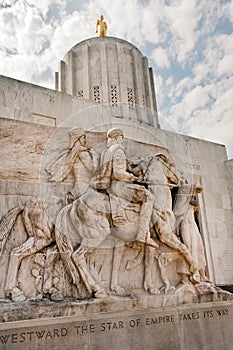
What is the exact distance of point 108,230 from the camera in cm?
625

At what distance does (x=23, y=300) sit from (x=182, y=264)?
10.4ft

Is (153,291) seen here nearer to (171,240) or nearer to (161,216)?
(171,240)

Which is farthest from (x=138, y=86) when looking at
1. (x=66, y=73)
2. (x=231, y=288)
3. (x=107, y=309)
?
→ (x=107, y=309)

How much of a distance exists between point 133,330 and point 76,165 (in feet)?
10.7

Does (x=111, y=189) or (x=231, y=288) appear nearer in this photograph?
(x=111, y=189)

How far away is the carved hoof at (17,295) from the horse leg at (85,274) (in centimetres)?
100

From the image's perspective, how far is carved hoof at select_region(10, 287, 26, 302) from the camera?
5.43 meters

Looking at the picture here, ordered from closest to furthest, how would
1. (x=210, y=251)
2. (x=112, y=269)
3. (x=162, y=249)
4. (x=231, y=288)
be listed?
(x=112, y=269) < (x=162, y=249) < (x=231, y=288) < (x=210, y=251)

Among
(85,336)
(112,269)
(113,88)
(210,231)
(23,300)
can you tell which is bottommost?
(85,336)

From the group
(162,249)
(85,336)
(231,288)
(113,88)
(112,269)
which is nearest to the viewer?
(85,336)

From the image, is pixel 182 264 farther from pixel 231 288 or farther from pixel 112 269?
pixel 231 288

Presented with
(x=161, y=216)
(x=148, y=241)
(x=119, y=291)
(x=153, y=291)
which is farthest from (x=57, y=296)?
(x=161, y=216)

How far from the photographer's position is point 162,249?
6.70 m

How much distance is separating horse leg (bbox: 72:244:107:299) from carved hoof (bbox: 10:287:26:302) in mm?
1000
